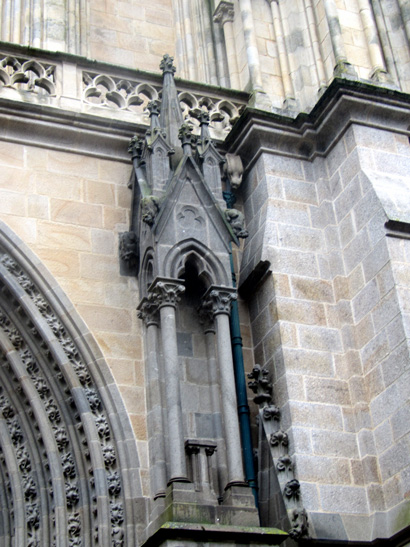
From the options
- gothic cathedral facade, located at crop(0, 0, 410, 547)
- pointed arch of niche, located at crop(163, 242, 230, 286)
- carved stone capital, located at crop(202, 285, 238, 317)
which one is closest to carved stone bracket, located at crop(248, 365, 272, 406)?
gothic cathedral facade, located at crop(0, 0, 410, 547)

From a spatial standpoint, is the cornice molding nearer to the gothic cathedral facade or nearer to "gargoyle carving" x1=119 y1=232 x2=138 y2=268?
the gothic cathedral facade

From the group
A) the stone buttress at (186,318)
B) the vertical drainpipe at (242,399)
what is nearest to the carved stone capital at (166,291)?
Answer: the stone buttress at (186,318)

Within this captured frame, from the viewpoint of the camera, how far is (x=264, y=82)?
12.1m

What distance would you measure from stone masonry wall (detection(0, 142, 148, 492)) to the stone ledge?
1.23 m

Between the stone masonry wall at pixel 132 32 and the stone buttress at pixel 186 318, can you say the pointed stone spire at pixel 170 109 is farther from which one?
the stone masonry wall at pixel 132 32

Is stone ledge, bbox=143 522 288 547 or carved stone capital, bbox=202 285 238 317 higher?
carved stone capital, bbox=202 285 238 317

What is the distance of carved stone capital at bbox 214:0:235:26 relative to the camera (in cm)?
1334

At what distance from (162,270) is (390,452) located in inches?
107

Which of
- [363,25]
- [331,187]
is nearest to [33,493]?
[331,187]

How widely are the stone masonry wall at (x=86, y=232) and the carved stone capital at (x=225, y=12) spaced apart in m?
3.45

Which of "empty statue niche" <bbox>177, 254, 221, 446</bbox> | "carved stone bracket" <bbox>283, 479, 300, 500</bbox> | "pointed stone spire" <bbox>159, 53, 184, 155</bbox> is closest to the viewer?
"carved stone bracket" <bbox>283, 479, 300, 500</bbox>

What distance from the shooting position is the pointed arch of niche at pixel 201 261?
977 cm

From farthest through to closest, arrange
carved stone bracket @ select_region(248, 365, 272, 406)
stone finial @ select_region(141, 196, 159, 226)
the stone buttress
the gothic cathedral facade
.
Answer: stone finial @ select_region(141, 196, 159, 226)
carved stone bracket @ select_region(248, 365, 272, 406)
the gothic cathedral facade
the stone buttress

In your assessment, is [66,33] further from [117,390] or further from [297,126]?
[117,390]
